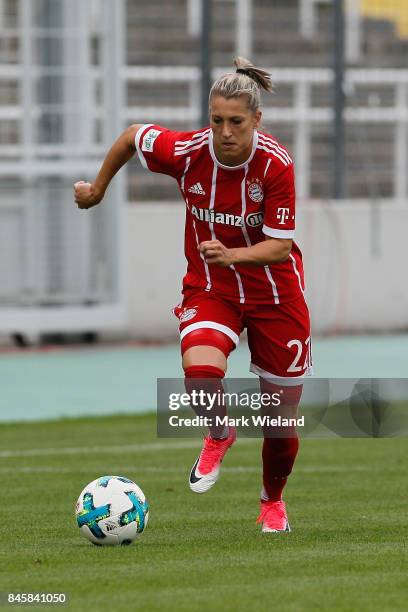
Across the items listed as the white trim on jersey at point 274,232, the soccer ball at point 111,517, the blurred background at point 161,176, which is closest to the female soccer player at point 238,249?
the white trim on jersey at point 274,232

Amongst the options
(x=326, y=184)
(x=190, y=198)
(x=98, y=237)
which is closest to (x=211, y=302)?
(x=190, y=198)

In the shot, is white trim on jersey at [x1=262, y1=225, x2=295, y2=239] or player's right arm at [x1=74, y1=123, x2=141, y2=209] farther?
player's right arm at [x1=74, y1=123, x2=141, y2=209]

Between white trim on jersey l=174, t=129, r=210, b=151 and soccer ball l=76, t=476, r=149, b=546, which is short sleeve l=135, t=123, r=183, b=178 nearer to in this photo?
white trim on jersey l=174, t=129, r=210, b=151

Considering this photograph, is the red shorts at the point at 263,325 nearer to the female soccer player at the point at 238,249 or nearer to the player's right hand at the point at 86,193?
the female soccer player at the point at 238,249

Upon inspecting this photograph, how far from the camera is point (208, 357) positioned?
22.7 ft

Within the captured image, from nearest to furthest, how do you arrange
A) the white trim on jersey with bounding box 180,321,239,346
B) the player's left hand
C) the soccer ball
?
the player's left hand
the soccer ball
the white trim on jersey with bounding box 180,321,239,346

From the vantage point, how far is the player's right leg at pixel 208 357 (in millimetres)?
6914

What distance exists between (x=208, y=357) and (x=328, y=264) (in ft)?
39.6

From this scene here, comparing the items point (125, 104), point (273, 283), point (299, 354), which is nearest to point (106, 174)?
point (273, 283)

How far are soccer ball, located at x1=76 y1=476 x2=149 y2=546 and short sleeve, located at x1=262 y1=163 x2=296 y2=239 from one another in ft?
4.34

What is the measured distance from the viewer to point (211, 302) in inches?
279

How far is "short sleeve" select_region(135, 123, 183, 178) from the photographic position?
7.11m

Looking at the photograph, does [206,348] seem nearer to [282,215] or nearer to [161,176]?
[282,215]

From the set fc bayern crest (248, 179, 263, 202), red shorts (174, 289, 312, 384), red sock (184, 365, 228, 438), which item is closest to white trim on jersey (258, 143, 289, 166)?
fc bayern crest (248, 179, 263, 202)
